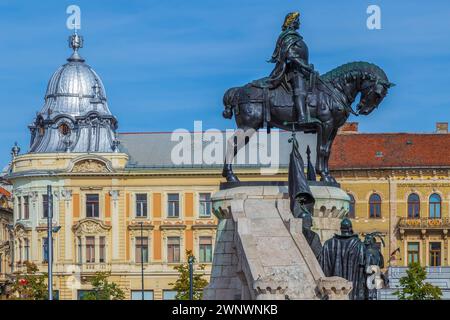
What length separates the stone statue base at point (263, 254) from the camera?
97.8 ft

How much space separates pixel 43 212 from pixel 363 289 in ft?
231

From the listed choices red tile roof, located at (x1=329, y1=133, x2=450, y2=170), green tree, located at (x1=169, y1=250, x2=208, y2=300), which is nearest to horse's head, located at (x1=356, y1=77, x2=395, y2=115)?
green tree, located at (x1=169, y1=250, x2=208, y2=300)

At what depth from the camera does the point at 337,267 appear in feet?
100.0

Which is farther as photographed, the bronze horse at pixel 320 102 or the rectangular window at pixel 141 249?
the rectangular window at pixel 141 249

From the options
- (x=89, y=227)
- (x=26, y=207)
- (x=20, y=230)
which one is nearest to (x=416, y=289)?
(x=89, y=227)

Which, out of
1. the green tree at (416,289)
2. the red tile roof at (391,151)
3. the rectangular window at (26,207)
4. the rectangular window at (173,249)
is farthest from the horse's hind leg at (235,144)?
the rectangular window at (26,207)

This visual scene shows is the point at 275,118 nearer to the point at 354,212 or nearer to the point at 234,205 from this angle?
the point at 234,205

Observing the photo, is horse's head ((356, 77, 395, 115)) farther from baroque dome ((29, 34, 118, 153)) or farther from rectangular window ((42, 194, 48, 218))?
rectangular window ((42, 194, 48, 218))

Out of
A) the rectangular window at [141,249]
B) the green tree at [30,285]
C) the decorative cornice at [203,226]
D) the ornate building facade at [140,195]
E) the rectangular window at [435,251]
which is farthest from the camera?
the rectangular window at [141,249]

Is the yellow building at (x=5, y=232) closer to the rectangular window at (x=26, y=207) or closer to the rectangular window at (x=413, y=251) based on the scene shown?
the rectangular window at (x=26, y=207)

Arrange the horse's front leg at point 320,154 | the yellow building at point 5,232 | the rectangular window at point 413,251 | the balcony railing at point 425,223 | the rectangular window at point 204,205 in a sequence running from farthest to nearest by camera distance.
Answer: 1. the yellow building at point 5,232
2. the rectangular window at point 204,205
3. the rectangular window at point 413,251
4. the balcony railing at point 425,223
5. the horse's front leg at point 320,154
